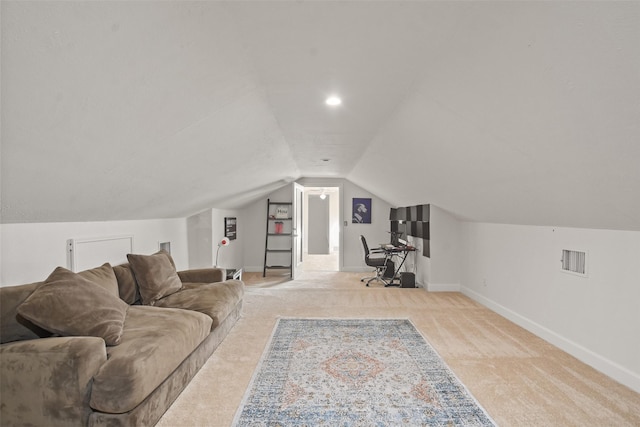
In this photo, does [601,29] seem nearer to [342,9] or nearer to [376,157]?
[342,9]

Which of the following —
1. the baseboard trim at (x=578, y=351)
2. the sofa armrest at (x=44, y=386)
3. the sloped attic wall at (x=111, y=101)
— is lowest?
the baseboard trim at (x=578, y=351)

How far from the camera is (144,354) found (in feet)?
6.82

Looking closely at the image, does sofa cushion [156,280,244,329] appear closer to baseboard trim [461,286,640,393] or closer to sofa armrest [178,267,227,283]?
sofa armrest [178,267,227,283]

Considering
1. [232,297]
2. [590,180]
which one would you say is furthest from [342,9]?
[232,297]

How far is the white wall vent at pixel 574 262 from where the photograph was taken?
315 centimetres

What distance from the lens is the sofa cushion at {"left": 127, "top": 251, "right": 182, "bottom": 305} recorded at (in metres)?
3.34

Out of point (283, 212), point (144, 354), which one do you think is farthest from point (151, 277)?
point (283, 212)

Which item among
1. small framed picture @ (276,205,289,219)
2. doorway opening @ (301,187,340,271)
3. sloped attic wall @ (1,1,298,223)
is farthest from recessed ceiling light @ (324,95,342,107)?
doorway opening @ (301,187,340,271)

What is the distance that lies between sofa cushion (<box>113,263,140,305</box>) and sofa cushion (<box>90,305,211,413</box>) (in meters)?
0.35

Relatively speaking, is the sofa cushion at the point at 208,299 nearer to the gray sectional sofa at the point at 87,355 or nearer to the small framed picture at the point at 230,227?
the gray sectional sofa at the point at 87,355

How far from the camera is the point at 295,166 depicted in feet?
19.9

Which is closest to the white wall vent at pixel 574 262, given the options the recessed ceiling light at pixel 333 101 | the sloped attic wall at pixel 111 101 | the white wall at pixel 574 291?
the white wall at pixel 574 291

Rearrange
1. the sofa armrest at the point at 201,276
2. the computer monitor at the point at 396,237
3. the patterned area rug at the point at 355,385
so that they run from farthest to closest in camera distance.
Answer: the computer monitor at the point at 396,237 < the sofa armrest at the point at 201,276 < the patterned area rug at the point at 355,385

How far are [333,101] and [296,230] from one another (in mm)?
4484
